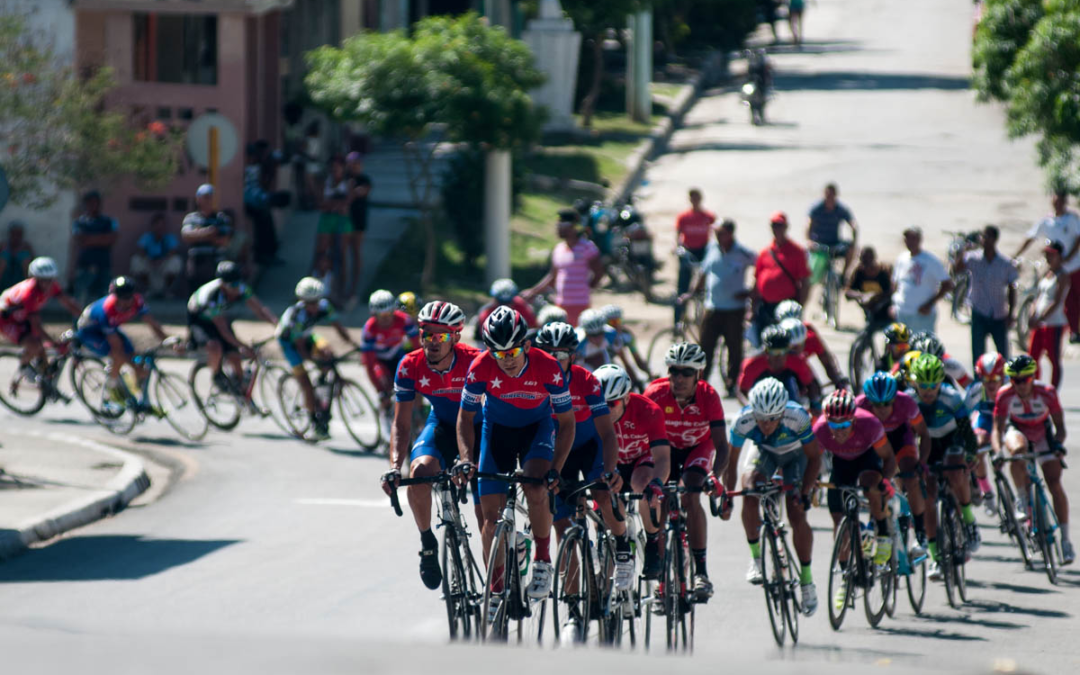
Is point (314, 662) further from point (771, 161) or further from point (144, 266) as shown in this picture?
point (771, 161)

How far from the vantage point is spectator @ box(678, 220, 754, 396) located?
17812 mm

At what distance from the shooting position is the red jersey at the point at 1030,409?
40.4 ft

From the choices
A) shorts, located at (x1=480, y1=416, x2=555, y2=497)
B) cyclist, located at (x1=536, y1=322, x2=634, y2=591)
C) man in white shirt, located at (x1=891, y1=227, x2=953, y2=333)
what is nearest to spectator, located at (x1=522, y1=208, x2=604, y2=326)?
man in white shirt, located at (x1=891, y1=227, x2=953, y2=333)

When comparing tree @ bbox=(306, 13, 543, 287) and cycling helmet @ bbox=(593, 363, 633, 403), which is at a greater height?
tree @ bbox=(306, 13, 543, 287)

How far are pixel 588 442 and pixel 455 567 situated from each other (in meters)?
1.43

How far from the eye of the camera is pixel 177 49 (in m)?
24.6

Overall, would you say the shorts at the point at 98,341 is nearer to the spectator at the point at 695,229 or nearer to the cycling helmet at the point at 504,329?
the cycling helmet at the point at 504,329

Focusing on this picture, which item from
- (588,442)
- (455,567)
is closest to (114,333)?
(588,442)

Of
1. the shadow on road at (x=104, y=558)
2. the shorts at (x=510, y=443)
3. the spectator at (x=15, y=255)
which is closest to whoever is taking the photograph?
the shorts at (x=510, y=443)

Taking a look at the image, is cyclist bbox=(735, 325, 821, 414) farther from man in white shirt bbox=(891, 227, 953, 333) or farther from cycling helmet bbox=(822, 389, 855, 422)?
man in white shirt bbox=(891, 227, 953, 333)

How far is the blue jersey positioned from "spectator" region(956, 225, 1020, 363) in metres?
7.60

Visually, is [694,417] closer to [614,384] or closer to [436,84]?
[614,384]

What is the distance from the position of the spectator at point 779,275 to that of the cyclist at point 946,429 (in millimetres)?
5646

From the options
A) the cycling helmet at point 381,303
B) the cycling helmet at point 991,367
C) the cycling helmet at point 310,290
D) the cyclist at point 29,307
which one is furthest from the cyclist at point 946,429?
the cyclist at point 29,307
